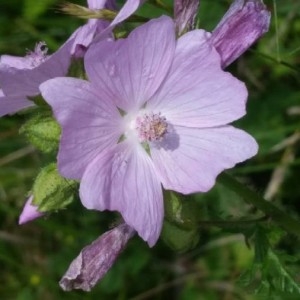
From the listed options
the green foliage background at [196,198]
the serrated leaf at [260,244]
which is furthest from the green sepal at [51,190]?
the green foliage background at [196,198]

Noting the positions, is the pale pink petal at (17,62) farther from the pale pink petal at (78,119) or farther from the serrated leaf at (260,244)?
the serrated leaf at (260,244)

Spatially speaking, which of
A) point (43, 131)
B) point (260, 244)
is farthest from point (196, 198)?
point (43, 131)

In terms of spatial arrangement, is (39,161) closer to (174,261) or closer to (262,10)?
(174,261)

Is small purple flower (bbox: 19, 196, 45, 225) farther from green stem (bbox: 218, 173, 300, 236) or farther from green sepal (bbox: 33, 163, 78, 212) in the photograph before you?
green stem (bbox: 218, 173, 300, 236)

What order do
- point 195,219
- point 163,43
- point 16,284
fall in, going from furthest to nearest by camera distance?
point 16,284, point 195,219, point 163,43

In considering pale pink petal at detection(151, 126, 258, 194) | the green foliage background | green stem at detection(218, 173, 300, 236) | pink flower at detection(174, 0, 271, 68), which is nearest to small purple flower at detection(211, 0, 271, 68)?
pink flower at detection(174, 0, 271, 68)

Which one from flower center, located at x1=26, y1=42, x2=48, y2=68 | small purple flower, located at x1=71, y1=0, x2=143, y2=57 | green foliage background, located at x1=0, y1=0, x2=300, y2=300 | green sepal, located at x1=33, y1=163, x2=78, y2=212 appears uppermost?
small purple flower, located at x1=71, y1=0, x2=143, y2=57

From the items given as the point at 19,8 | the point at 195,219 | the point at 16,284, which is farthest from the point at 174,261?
the point at 195,219
